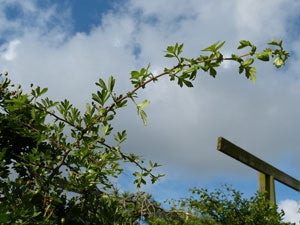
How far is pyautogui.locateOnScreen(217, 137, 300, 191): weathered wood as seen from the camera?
5.11 metres

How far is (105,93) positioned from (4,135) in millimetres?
1028

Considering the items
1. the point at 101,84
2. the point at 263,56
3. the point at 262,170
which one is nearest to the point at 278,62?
the point at 263,56

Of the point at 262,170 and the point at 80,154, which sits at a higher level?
the point at 262,170

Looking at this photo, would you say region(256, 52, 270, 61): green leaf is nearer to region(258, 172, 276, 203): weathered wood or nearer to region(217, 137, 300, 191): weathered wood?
region(217, 137, 300, 191): weathered wood

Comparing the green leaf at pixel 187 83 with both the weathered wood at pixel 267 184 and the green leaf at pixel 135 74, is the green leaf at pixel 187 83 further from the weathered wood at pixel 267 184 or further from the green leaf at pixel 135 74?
the weathered wood at pixel 267 184

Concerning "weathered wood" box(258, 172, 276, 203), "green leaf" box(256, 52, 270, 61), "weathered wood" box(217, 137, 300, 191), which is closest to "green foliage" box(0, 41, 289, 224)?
"green leaf" box(256, 52, 270, 61)

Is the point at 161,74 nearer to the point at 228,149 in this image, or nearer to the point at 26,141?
the point at 26,141

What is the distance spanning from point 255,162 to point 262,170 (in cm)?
29

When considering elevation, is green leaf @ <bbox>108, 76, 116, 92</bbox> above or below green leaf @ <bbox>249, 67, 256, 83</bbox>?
below

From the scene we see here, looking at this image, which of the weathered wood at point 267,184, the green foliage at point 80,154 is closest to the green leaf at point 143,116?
the green foliage at point 80,154

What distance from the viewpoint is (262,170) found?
6.11 metres

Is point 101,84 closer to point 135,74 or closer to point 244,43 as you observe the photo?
point 135,74

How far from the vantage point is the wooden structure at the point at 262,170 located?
516cm

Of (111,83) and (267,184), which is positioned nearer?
(111,83)
